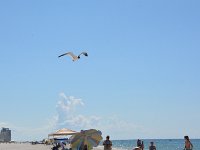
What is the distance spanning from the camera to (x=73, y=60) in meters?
20.6

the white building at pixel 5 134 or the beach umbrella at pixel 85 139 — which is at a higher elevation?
the white building at pixel 5 134

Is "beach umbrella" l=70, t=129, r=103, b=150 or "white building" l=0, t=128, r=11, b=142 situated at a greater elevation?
"white building" l=0, t=128, r=11, b=142

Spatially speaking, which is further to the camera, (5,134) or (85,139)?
(5,134)

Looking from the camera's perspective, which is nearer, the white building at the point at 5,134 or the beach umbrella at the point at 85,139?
the beach umbrella at the point at 85,139

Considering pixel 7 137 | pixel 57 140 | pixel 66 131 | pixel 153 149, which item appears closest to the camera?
pixel 153 149

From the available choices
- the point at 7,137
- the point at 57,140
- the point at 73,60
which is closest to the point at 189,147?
the point at 73,60

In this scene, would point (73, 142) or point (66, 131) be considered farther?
point (66, 131)

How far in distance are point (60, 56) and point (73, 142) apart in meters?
3.49

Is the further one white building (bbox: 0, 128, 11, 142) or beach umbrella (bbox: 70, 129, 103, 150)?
white building (bbox: 0, 128, 11, 142)

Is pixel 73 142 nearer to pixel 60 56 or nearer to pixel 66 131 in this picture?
pixel 60 56

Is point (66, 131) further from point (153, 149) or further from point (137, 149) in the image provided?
point (137, 149)

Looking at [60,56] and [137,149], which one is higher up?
[60,56]

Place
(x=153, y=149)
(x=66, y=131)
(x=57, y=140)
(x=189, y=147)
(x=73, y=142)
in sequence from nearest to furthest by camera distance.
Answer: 1. (x=73, y=142)
2. (x=189, y=147)
3. (x=153, y=149)
4. (x=66, y=131)
5. (x=57, y=140)

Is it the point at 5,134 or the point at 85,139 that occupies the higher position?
the point at 5,134
